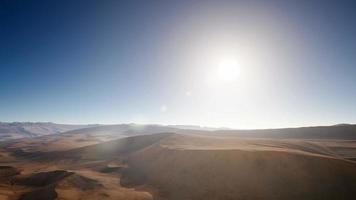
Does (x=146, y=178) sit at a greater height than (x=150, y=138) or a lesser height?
lesser

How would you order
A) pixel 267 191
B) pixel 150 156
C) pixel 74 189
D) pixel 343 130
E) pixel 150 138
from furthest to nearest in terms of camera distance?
pixel 343 130 < pixel 150 138 < pixel 150 156 < pixel 74 189 < pixel 267 191

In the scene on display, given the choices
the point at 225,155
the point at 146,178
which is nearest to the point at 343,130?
the point at 225,155

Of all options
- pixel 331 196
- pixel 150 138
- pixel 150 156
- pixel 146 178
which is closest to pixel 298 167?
pixel 331 196

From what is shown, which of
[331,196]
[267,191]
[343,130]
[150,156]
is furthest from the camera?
[343,130]

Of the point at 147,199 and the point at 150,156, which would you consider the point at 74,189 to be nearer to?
the point at 147,199

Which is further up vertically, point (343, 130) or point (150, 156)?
point (343, 130)

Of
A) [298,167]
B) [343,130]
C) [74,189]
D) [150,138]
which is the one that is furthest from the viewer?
[343,130]

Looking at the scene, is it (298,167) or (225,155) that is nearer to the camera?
(298,167)

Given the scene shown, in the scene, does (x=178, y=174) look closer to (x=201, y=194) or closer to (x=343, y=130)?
(x=201, y=194)

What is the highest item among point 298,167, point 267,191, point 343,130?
point 343,130
